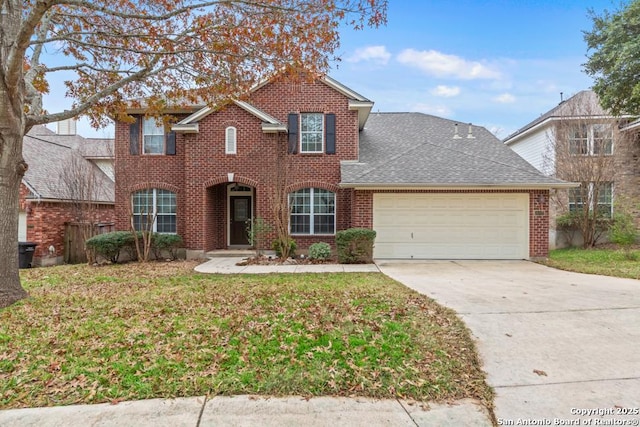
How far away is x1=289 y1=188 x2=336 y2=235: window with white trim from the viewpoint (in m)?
13.2

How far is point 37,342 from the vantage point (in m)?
4.27

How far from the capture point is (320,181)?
43.2 feet

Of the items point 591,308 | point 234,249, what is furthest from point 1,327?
point 234,249

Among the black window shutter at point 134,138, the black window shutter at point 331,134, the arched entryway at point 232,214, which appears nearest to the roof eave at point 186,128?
the black window shutter at point 134,138

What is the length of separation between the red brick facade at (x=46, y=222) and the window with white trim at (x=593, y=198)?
20.1 metres

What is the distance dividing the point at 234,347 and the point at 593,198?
1630 centimetres

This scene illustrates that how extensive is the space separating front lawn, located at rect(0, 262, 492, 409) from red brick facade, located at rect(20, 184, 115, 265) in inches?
337

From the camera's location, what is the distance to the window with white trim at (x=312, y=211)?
521 inches

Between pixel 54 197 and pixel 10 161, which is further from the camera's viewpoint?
pixel 54 197

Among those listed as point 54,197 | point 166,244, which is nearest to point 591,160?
point 166,244

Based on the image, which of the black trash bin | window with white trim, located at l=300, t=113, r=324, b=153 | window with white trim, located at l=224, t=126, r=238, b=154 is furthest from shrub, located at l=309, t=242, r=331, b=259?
the black trash bin

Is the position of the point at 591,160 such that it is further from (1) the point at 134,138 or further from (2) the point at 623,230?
(1) the point at 134,138

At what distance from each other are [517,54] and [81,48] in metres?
16.2

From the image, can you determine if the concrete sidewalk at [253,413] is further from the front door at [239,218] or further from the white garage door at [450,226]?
the front door at [239,218]
